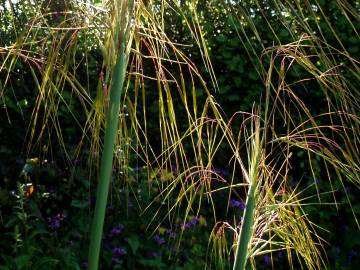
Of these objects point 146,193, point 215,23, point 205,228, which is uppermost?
point 215,23

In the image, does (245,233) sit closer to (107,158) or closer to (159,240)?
(107,158)

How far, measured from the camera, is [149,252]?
12.5 ft

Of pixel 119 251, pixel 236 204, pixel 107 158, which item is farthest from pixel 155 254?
pixel 107 158

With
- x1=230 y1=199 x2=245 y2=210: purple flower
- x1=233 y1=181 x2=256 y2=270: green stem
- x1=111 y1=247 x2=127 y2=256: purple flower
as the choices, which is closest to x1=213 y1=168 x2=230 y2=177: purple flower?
x1=230 y1=199 x2=245 y2=210: purple flower

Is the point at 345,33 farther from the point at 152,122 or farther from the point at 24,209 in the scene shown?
the point at 24,209

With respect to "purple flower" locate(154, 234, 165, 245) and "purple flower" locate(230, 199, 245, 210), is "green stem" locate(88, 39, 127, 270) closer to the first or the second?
"purple flower" locate(154, 234, 165, 245)

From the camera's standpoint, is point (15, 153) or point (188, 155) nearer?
point (15, 153)

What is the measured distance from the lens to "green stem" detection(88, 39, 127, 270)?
0.98 m

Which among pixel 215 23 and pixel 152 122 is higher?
pixel 215 23

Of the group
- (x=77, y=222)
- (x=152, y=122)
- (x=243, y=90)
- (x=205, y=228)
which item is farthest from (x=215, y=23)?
(x=77, y=222)

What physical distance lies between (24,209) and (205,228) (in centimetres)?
110

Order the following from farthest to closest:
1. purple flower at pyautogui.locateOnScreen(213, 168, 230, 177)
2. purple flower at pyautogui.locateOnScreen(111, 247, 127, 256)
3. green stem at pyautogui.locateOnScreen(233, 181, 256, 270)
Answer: purple flower at pyautogui.locateOnScreen(213, 168, 230, 177) → purple flower at pyautogui.locateOnScreen(111, 247, 127, 256) → green stem at pyautogui.locateOnScreen(233, 181, 256, 270)

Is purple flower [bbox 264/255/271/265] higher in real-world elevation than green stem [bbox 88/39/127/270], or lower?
lower

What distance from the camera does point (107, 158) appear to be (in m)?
0.98
